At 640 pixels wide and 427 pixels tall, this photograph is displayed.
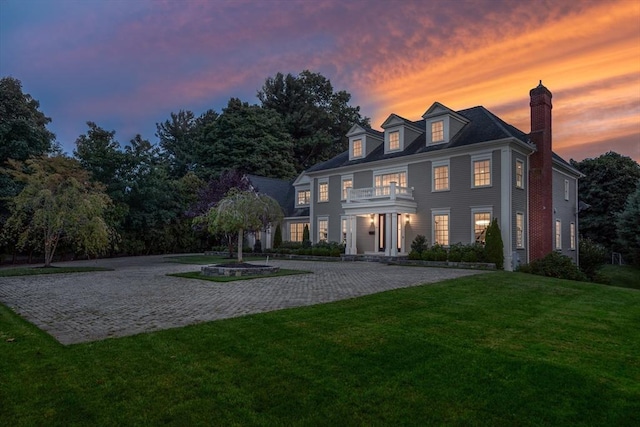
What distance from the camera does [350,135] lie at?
26.3 m

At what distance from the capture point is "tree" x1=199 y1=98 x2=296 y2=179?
1649 inches

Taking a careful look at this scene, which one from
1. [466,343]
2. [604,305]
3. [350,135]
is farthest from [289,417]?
[350,135]

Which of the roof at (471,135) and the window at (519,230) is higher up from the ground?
the roof at (471,135)

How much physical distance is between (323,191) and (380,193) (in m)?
5.88

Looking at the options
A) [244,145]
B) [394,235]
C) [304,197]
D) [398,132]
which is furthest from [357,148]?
[244,145]

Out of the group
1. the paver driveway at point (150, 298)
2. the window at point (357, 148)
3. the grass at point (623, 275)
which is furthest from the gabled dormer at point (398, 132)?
the grass at point (623, 275)

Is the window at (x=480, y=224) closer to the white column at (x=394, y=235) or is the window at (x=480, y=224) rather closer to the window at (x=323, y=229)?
the white column at (x=394, y=235)

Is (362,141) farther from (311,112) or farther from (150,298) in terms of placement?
(311,112)

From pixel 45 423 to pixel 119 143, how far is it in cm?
2928

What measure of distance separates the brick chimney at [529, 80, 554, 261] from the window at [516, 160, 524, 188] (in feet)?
2.45

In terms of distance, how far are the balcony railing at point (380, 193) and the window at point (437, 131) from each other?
3125mm

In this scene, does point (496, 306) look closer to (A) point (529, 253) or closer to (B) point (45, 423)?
(B) point (45, 423)

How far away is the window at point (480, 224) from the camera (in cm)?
1955

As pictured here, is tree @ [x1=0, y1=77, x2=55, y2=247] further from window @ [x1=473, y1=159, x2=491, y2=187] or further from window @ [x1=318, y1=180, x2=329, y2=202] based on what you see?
window @ [x1=473, y1=159, x2=491, y2=187]
